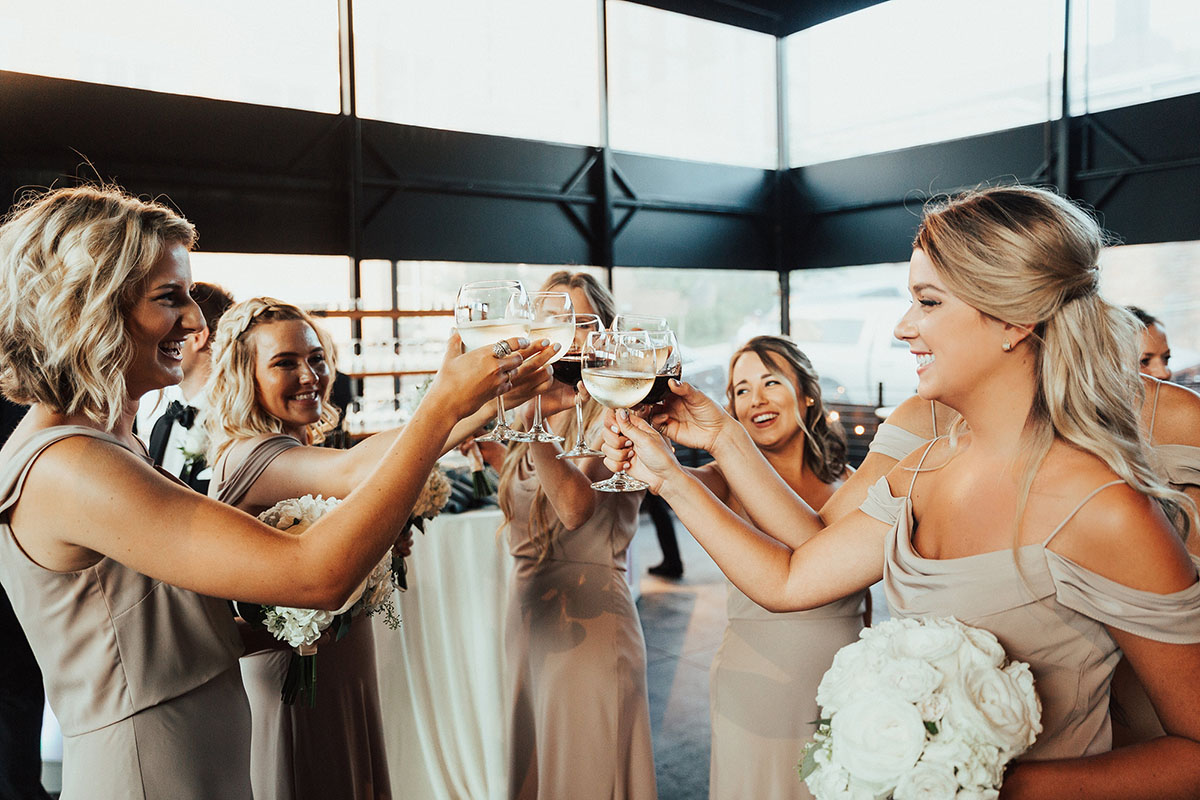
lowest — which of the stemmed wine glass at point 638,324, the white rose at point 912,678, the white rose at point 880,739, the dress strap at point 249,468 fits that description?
the white rose at point 880,739

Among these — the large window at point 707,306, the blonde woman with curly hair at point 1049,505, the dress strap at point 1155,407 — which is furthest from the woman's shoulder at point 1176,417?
the large window at point 707,306

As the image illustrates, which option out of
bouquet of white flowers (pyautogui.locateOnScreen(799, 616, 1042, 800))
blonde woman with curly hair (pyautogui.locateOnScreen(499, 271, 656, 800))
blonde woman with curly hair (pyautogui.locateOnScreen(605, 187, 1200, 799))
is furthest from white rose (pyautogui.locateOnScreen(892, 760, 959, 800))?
blonde woman with curly hair (pyautogui.locateOnScreen(499, 271, 656, 800))

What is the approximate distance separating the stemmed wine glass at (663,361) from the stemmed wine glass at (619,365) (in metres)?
0.02

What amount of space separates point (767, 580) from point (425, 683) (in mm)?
2287

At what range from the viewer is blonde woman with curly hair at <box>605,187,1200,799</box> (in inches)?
48.2

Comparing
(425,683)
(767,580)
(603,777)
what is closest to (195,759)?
(767,580)

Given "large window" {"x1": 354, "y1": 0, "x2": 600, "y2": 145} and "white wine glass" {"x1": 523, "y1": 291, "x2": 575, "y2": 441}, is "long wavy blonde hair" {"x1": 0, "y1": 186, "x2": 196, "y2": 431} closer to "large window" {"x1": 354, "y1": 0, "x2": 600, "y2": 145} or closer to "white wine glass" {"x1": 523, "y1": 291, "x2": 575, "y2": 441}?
"white wine glass" {"x1": 523, "y1": 291, "x2": 575, "y2": 441}

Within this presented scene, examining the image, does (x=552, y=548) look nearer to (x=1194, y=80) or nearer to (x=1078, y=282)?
(x=1078, y=282)

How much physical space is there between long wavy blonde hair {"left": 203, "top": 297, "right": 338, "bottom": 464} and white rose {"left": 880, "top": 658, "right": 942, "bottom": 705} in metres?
1.98

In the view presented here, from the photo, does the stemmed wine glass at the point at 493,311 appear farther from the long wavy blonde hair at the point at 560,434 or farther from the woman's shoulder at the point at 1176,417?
the woman's shoulder at the point at 1176,417

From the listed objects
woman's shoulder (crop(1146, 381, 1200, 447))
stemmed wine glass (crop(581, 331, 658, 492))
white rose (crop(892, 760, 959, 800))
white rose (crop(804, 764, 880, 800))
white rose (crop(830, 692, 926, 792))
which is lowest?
white rose (crop(804, 764, 880, 800))

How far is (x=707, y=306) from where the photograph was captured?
10.2 meters

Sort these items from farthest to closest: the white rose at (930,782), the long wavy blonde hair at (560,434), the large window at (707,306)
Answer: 1. the large window at (707,306)
2. the long wavy blonde hair at (560,434)
3. the white rose at (930,782)

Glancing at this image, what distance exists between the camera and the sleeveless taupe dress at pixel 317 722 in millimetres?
2256
